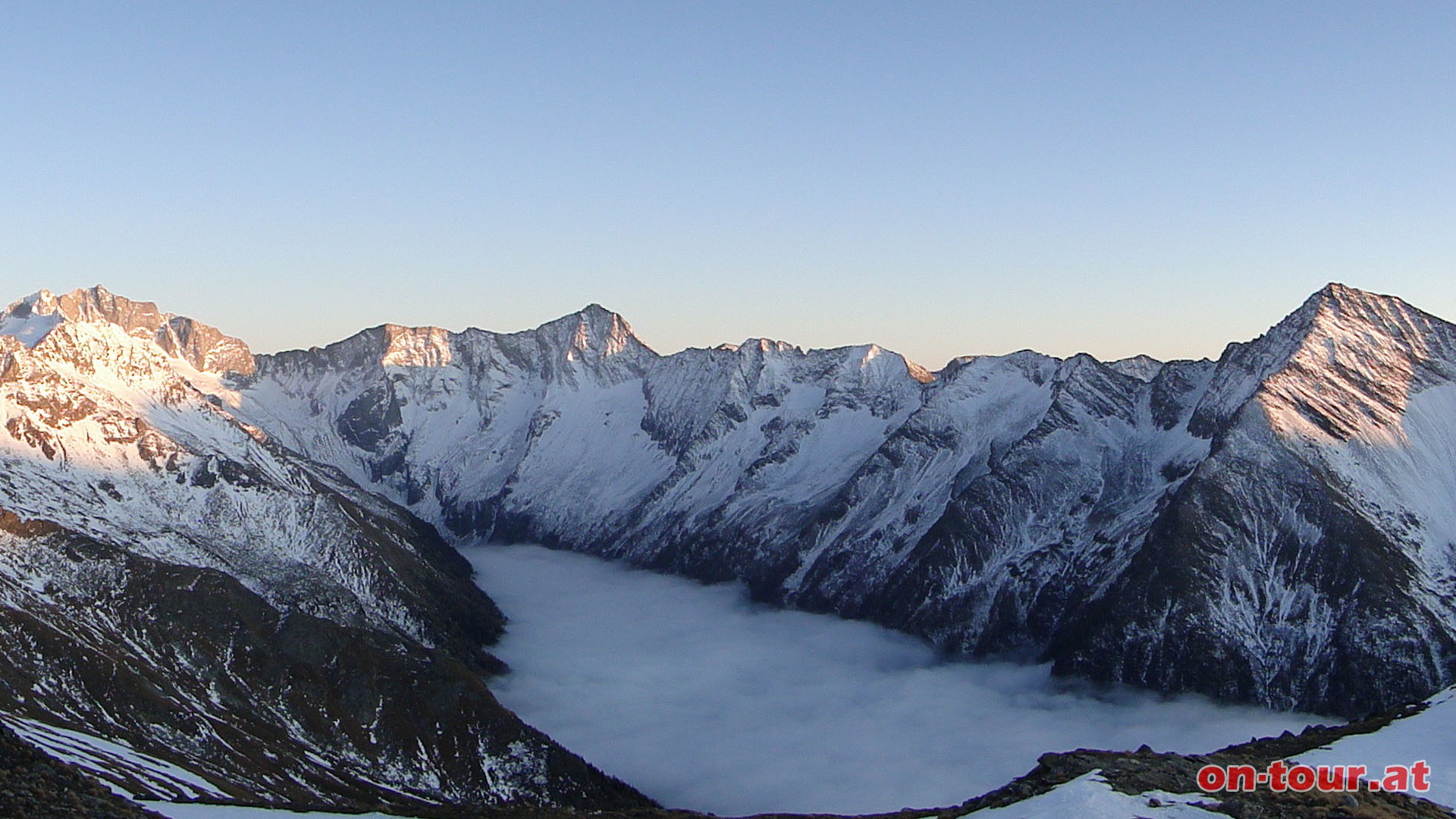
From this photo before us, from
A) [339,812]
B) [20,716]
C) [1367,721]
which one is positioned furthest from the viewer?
[20,716]

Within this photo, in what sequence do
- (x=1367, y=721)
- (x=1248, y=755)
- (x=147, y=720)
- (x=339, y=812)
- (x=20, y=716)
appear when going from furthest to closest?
(x=147, y=720) → (x=20, y=716) → (x=1367, y=721) → (x=339, y=812) → (x=1248, y=755)

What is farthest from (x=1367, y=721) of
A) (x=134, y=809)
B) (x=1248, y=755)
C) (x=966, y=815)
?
(x=134, y=809)

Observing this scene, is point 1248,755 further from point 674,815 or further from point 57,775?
point 57,775

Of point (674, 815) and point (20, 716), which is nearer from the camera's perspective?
point (674, 815)

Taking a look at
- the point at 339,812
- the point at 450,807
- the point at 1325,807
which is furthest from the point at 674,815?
the point at 1325,807

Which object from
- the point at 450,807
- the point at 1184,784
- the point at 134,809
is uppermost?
the point at 1184,784

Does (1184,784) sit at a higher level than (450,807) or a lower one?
higher

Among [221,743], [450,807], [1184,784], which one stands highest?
[1184,784]

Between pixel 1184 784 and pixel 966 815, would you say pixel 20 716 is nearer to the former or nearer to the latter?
pixel 966 815

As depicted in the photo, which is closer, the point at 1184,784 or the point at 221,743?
the point at 1184,784
